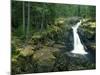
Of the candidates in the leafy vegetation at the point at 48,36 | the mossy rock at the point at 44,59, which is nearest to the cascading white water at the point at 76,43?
the leafy vegetation at the point at 48,36

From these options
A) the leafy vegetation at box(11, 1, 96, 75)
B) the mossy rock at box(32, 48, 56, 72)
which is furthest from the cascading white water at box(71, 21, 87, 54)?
the mossy rock at box(32, 48, 56, 72)

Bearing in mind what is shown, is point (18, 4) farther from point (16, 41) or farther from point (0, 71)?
point (0, 71)

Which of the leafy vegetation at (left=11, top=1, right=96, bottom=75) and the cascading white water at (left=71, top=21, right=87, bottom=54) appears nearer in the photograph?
the leafy vegetation at (left=11, top=1, right=96, bottom=75)

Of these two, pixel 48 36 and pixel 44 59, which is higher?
pixel 48 36

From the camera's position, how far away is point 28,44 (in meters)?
1.90

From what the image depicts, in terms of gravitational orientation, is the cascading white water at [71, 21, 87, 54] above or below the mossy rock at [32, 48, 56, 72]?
above

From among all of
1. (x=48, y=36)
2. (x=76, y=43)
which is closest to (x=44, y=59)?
(x=48, y=36)

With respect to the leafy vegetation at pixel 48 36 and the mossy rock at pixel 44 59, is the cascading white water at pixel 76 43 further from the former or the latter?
the mossy rock at pixel 44 59

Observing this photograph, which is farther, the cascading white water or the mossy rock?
the cascading white water

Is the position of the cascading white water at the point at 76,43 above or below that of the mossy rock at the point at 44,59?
above

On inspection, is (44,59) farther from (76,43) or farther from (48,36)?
(76,43)

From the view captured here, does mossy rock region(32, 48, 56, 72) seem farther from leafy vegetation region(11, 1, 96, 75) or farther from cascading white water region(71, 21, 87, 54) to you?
cascading white water region(71, 21, 87, 54)

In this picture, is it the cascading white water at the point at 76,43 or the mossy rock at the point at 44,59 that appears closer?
the mossy rock at the point at 44,59

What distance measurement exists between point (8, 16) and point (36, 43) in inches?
14.6
